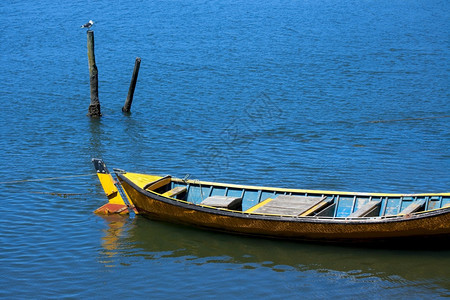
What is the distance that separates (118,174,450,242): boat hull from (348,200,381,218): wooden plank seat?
42cm

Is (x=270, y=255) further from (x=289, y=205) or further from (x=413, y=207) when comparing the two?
(x=413, y=207)

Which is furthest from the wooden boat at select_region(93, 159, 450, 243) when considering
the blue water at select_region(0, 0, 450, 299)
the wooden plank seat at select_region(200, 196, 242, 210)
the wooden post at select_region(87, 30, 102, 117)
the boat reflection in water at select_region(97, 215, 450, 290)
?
the wooden post at select_region(87, 30, 102, 117)

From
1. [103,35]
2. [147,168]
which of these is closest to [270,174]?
[147,168]

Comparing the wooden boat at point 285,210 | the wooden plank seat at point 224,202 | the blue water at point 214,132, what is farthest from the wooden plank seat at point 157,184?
the wooden plank seat at point 224,202

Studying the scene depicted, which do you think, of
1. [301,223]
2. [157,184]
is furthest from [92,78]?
[301,223]

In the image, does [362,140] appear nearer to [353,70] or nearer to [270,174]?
[270,174]

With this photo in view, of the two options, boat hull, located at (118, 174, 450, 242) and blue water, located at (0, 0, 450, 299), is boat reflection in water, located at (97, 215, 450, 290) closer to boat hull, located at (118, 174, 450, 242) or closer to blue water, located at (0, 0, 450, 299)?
blue water, located at (0, 0, 450, 299)

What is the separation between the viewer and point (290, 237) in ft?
45.7

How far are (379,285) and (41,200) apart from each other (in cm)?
913

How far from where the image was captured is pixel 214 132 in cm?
2408

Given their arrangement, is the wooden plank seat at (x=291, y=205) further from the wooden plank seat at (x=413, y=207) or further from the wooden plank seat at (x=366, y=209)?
the wooden plank seat at (x=413, y=207)

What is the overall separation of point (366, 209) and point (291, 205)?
1.63 m

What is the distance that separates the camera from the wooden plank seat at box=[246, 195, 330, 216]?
1391 cm

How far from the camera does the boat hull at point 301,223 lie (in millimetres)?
12859
